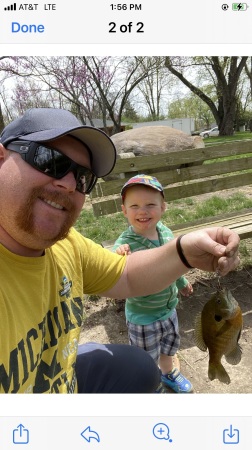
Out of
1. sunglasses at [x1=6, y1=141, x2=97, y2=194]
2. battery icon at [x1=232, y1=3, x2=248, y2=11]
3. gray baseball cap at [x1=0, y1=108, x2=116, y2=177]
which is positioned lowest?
sunglasses at [x1=6, y1=141, x2=97, y2=194]

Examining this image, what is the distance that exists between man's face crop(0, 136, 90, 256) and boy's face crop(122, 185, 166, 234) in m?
1.03

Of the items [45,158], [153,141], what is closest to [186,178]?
[45,158]

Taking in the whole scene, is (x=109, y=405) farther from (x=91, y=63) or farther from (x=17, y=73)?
(x=91, y=63)

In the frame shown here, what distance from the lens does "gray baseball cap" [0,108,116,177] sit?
133 centimetres

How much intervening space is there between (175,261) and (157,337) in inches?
36.3

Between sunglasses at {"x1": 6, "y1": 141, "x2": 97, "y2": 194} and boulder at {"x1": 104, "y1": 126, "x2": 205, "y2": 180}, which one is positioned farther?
boulder at {"x1": 104, "y1": 126, "x2": 205, "y2": 180}

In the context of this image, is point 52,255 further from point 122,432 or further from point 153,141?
point 153,141

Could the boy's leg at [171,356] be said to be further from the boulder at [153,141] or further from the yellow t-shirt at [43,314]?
the boulder at [153,141]

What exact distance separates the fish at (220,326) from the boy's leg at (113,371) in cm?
35

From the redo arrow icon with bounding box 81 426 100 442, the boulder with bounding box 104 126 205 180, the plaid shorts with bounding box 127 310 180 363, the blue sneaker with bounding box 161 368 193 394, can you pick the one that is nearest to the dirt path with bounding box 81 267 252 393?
the blue sneaker with bounding box 161 368 193 394

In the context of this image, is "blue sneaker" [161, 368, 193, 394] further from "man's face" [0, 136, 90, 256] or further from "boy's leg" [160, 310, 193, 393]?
"man's face" [0, 136, 90, 256]

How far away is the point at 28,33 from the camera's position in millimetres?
1899

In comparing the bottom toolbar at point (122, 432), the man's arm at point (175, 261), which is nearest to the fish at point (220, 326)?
the man's arm at point (175, 261)

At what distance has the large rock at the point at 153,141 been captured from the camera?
9.94 metres
